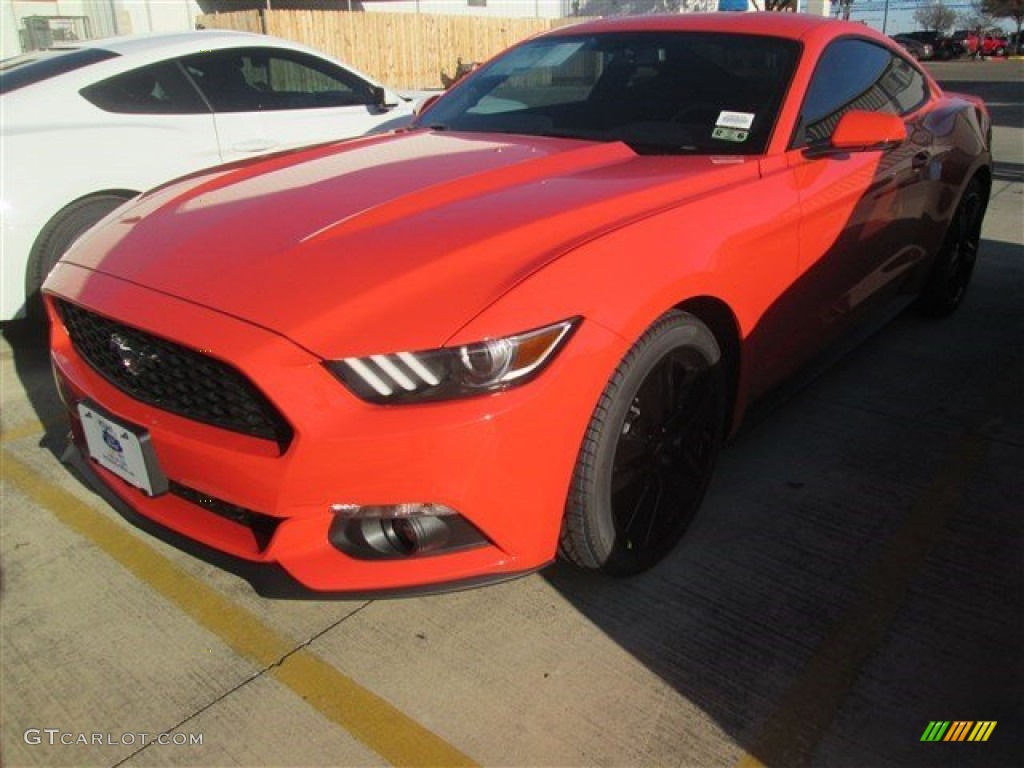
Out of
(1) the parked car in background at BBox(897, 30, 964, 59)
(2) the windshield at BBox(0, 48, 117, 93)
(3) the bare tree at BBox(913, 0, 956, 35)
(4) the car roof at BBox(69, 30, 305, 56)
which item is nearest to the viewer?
(2) the windshield at BBox(0, 48, 117, 93)

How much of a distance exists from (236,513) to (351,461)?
0.47 metres

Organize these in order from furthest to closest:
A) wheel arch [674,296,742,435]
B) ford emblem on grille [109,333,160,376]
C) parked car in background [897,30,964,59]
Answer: parked car in background [897,30,964,59], wheel arch [674,296,742,435], ford emblem on grille [109,333,160,376]

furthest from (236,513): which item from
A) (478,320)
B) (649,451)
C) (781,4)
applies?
(781,4)

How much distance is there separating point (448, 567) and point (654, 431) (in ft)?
2.64

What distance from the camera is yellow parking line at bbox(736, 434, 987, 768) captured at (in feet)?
6.71

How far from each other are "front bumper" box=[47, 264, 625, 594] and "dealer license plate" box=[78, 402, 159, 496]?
0.03 metres

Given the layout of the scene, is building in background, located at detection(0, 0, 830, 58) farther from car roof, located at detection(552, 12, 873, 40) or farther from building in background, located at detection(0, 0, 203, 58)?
car roof, located at detection(552, 12, 873, 40)

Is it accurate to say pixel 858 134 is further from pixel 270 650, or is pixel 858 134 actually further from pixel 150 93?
pixel 150 93

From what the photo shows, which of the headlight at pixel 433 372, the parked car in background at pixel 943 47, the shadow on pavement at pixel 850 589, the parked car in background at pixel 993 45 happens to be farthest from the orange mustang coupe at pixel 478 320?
the parked car in background at pixel 993 45

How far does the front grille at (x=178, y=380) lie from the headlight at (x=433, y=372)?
200 mm

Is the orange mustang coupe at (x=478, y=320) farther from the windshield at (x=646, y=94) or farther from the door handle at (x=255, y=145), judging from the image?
the door handle at (x=255, y=145)

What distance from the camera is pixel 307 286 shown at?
6.64 ft

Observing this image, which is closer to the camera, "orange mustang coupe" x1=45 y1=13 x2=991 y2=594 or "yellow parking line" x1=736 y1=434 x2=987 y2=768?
"orange mustang coupe" x1=45 y1=13 x2=991 y2=594

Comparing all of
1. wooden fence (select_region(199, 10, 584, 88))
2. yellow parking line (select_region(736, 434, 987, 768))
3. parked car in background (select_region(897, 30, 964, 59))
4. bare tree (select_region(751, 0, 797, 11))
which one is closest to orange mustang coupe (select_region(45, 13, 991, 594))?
yellow parking line (select_region(736, 434, 987, 768))
